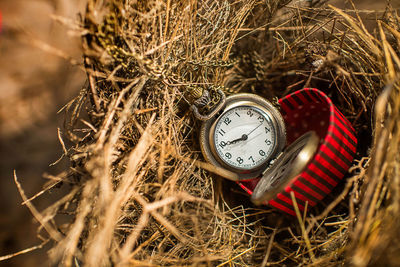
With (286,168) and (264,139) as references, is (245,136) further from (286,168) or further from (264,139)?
(286,168)

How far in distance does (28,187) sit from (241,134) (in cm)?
127

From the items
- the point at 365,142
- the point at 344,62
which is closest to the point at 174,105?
the point at 344,62

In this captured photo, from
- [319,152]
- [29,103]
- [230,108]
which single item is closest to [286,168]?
[319,152]

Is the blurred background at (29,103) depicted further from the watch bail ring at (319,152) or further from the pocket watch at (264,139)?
the watch bail ring at (319,152)

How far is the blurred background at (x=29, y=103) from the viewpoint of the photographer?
1598 mm

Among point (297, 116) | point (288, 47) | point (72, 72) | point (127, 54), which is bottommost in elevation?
point (297, 116)

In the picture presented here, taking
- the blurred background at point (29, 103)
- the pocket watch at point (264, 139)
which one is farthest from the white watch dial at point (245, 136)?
the blurred background at point (29, 103)

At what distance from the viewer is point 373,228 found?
76cm

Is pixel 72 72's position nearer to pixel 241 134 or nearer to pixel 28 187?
pixel 28 187

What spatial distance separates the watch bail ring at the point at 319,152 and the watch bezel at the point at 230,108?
0.17ft

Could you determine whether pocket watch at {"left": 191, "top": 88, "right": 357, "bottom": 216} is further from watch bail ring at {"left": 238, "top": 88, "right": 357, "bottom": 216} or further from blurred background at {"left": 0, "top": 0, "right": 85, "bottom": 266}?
blurred background at {"left": 0, "top": 0, "right": 85, "bottom": 266}

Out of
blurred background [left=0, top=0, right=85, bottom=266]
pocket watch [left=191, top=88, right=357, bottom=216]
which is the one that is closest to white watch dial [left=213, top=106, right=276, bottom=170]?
pocket watch [left=191, top=88, right=357, bottom=216]

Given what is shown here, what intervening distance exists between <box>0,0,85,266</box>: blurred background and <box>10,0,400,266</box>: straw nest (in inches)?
27.7

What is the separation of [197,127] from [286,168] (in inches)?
13.6
